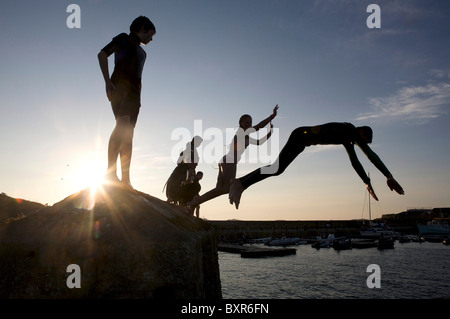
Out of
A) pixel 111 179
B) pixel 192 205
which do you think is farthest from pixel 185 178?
pixel 111 179

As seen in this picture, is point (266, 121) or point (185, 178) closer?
point (266, 121)

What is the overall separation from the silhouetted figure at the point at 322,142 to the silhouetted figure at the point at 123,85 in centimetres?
179

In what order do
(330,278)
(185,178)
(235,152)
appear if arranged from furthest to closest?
(330,278)
(185,178)
(235,152)

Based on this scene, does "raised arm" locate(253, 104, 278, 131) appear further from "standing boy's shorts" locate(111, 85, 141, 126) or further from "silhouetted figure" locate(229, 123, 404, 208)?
"standing boy's shorts" locate(111, 85, 141, 126)

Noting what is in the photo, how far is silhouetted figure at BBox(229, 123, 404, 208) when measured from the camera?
4.19 metres

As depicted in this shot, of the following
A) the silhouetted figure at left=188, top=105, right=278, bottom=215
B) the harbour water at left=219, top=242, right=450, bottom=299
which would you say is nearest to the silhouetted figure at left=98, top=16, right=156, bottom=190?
the silhouetted figure at left=188, top=105, right=278, bottom=215

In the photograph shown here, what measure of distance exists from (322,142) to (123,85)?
294 cm

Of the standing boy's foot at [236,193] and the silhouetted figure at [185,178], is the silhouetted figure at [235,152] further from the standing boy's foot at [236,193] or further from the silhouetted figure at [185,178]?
the standing boy's foot at [236,193]

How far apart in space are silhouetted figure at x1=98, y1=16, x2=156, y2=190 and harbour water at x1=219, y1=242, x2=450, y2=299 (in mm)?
24693

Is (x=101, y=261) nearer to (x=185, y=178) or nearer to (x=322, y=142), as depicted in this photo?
(x=322, y=142)

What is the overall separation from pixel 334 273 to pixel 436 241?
64928 millimetres

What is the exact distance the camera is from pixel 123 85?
4133mm

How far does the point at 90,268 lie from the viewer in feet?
7.77
